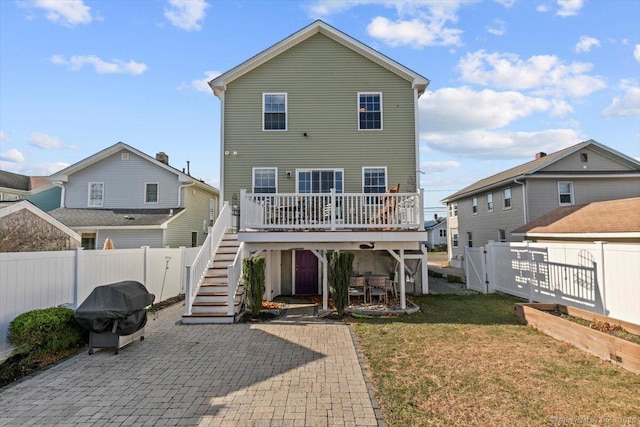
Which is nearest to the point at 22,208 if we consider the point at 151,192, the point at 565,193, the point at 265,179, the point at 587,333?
the point at 265,179

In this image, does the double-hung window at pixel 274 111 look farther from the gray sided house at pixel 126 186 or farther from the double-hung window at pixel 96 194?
the double-hung window at pixel 96 194

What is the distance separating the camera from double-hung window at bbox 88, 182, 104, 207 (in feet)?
57.5

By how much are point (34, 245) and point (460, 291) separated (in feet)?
45.6

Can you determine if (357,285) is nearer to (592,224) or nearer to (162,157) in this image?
(592,224)

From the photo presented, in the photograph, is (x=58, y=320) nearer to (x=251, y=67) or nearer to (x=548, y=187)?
(x=251, y=67)

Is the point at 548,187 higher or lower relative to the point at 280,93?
lower

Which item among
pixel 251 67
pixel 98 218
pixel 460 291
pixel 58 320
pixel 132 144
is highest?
pixel 251 67

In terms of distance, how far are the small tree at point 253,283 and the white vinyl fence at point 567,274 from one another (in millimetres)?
8249

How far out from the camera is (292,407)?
13.5 feet

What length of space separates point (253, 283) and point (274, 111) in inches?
281

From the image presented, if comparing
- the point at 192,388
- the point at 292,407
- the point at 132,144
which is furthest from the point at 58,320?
the point at 132,144

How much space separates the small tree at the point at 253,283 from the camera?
8742 millimetres

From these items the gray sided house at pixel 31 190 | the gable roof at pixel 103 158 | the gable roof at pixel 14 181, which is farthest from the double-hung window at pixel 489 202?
the gable roof at pixel 14 181

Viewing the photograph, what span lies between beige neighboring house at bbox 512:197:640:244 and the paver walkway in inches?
354
